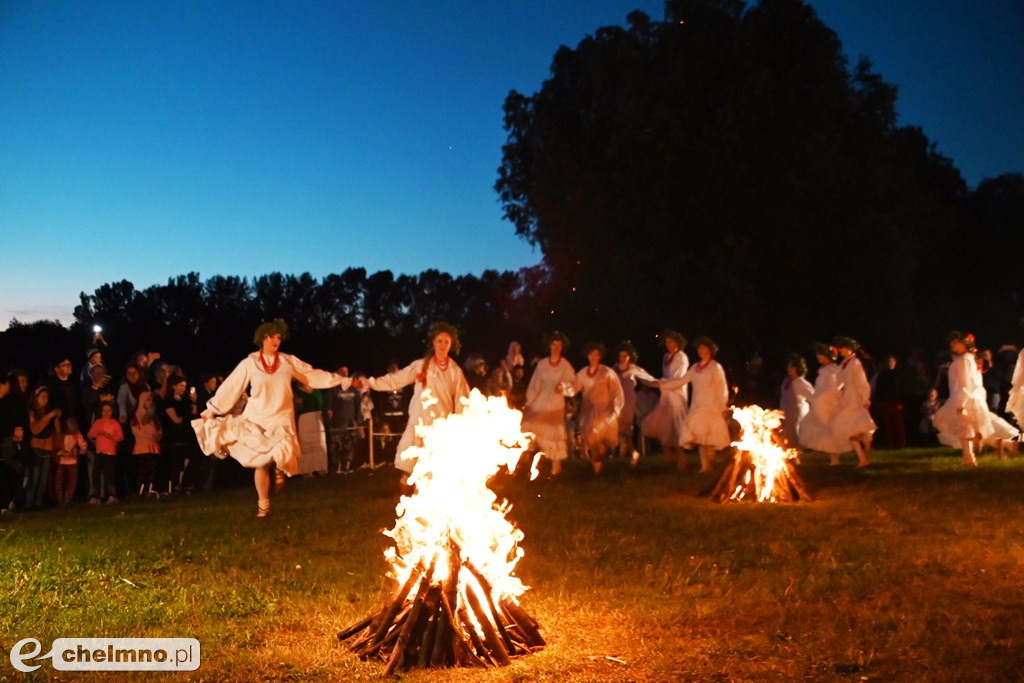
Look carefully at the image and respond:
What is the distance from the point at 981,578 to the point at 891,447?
1491 cm

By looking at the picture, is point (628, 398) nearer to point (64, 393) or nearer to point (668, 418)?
point (668, 418)

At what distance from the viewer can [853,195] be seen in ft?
98.0

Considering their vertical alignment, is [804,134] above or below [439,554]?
above

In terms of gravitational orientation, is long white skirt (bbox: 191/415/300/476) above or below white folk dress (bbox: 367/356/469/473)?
below

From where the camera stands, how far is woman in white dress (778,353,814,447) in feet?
70.2

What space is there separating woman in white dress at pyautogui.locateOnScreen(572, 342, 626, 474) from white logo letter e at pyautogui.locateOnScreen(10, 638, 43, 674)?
1192cm

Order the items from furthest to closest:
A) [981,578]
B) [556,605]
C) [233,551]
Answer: [233,551], [981,578], [556,605]

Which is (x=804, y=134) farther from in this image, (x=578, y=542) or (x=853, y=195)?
(x=578, y=542)

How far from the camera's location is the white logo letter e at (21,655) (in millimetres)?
6426

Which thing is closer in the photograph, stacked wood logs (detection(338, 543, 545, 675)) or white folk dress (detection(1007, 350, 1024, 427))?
stacked wood logs (detection(338, 543, 545, 675))

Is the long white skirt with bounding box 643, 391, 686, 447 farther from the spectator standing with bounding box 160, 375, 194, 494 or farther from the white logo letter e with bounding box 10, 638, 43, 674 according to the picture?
the white logo letter e with bounding box 10, 638, 43, 674

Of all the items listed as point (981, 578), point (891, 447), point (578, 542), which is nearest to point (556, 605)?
point (578, 542)
